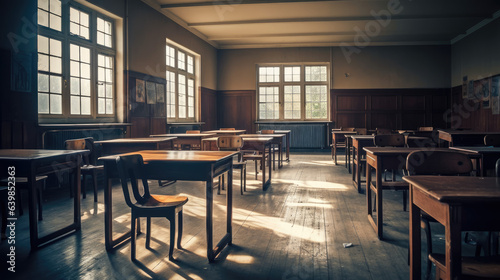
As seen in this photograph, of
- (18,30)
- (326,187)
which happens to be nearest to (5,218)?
(18,30)

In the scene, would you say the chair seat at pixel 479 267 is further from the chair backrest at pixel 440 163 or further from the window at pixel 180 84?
the window at pixel 180 84

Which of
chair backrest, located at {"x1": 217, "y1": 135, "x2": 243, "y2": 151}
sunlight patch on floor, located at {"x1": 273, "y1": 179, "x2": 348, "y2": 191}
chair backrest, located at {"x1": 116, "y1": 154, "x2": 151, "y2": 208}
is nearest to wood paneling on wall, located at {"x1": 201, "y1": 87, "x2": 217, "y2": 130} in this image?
sunlight patch on floor, located at {"x1": 273, "y1": 179, "x2": 348, "y2": 191}

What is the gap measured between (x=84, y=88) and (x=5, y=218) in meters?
3.44

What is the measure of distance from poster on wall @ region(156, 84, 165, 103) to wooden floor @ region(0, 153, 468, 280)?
12.8ft

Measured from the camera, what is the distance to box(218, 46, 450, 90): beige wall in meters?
11.6

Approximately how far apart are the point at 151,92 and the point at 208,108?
383 cm

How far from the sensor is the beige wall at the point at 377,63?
11594mm

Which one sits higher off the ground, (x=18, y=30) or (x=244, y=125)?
(x=18, y=30)

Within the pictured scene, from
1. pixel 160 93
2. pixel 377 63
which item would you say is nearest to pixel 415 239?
pixel 160 93

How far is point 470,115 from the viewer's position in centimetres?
1017

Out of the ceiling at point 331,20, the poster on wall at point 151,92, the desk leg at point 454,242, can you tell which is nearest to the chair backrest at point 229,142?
the poster on wall at point 151,92

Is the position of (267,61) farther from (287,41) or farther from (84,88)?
(84,88)

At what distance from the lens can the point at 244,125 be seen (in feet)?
40.8

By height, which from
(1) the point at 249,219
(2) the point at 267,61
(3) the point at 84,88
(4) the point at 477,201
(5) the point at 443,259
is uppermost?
(2) the point at 267,61
